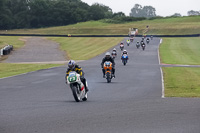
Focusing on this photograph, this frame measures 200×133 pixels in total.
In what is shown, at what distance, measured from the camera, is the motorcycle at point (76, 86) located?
1309 cm

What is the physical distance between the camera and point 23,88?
18625 millimetres

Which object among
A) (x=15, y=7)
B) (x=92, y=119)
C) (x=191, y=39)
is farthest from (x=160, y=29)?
(x=92, y=119)

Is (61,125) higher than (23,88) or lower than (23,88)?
higher

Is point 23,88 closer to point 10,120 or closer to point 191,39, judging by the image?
point 10,120

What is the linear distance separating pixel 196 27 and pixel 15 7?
263ft

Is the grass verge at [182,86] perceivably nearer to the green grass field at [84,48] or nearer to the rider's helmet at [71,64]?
the rider's helmet at [71,64]

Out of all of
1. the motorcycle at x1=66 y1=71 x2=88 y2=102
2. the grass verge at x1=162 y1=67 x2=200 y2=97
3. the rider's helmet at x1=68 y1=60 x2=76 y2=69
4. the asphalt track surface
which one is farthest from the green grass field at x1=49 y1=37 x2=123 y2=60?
the asphalt track surface

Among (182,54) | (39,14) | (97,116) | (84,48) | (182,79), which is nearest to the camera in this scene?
(97,116)

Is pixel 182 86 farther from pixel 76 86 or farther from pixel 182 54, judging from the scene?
pixel 182 54

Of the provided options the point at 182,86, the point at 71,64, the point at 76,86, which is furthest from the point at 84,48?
the point at 76,86

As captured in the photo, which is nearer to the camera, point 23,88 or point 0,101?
point 0,101

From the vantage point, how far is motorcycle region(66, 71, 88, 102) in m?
13.1

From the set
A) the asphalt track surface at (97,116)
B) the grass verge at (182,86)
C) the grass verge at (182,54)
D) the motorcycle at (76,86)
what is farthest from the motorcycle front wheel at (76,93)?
the grass verge at (182,54)

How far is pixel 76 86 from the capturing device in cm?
1338
